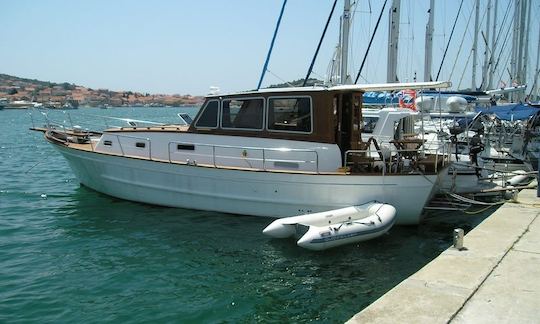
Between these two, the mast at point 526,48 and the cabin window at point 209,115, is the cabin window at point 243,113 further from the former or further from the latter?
the mast at point 526,48

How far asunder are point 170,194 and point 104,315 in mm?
4571

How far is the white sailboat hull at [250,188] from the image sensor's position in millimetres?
8383

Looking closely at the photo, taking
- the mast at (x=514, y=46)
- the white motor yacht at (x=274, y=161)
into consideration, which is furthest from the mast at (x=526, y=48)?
the white motor yacht at (x=274, y=161)

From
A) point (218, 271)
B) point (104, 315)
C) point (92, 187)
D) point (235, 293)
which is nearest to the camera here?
point (104, 315)

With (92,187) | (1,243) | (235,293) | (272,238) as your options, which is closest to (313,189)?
(272,238)

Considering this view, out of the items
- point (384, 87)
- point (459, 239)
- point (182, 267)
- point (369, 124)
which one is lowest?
point (182, 267)

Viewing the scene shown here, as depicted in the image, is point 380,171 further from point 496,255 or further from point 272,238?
point 496,255

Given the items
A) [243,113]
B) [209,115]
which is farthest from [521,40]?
[209,115]

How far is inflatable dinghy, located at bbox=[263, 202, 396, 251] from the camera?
7422 mm

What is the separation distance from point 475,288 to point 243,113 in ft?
20.2

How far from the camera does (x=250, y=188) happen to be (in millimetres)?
9227

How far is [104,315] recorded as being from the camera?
5812 millimetres

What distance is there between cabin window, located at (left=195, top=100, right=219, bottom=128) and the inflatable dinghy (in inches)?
130

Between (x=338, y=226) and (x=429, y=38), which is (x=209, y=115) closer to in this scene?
(x=338, y=226)
